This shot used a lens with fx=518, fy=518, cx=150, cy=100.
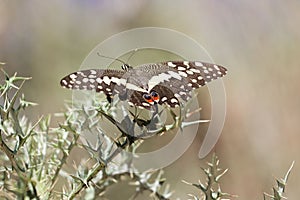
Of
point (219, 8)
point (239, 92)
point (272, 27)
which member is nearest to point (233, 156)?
point (239, 92)

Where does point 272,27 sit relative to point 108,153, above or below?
above

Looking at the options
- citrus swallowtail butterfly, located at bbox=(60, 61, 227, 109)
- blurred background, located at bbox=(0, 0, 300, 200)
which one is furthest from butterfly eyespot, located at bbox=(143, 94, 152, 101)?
blurred background, located at bbox=(0, 0, 300, 200)

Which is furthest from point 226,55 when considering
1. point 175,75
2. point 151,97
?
point 151,97

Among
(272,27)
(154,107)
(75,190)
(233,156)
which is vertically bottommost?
(233,156)

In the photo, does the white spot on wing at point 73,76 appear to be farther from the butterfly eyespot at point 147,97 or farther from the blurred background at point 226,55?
the blurred background at point 226,55

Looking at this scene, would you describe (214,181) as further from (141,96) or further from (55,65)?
(55,65)

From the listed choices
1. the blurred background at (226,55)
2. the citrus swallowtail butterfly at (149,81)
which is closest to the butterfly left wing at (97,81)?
the citrus swallowtail butterfly at (149,81)

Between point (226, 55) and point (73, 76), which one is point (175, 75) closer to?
point (73, 76)
